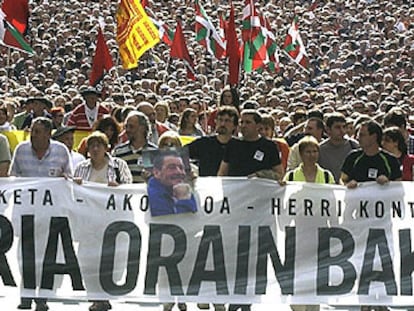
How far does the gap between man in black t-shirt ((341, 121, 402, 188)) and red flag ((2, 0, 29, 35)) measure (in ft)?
21.6

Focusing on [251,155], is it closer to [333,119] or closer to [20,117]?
[333,119]

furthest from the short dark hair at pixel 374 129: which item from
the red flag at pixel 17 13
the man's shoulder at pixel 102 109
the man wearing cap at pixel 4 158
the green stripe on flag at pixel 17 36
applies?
the red flag at pixel 17 13

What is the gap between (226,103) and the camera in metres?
18.2

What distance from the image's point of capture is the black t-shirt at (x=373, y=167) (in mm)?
13477

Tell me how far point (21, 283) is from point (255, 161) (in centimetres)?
218

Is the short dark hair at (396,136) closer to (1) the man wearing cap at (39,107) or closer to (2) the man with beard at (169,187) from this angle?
(2) the man with beard at (169,187)

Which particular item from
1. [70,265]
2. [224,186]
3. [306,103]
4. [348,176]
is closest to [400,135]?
[348,176]

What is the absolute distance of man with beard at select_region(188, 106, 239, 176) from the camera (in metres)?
14.2

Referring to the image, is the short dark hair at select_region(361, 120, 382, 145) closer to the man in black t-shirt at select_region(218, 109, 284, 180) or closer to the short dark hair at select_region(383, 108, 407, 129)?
the man in black t-shirt at select_region(218, 109, 284, 180)

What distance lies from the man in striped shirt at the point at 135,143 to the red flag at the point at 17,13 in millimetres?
5010

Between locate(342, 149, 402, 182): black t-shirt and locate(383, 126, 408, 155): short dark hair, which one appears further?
locate(383, 126, 408, 155): short dark hair

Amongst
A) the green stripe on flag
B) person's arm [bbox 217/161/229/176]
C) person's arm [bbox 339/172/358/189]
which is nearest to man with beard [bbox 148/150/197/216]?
person's arm [bbox 217/161/229/176]

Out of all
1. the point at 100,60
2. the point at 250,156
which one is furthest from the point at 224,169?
the point at 100,60

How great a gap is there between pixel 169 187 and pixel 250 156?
92 cm
